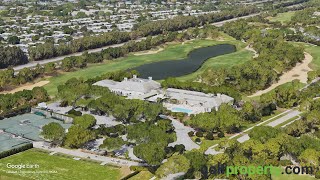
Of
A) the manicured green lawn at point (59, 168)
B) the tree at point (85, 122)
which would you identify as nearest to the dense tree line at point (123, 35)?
the tree at point (85, 122)

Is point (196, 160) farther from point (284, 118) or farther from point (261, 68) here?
point (261, 68)

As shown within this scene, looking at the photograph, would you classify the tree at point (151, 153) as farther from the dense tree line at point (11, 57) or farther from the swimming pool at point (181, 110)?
the dense tree line at point (11, 57)

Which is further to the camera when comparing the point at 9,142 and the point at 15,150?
the point at 9,142

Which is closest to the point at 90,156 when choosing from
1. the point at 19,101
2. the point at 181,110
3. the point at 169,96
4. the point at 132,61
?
the point at 181,110

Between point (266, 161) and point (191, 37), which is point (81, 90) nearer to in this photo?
point (266, 161)

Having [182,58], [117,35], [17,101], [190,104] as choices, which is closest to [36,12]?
[117,35]

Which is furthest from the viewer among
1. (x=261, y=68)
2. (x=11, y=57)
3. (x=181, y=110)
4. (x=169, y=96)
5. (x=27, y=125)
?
(x=11, y=57)
